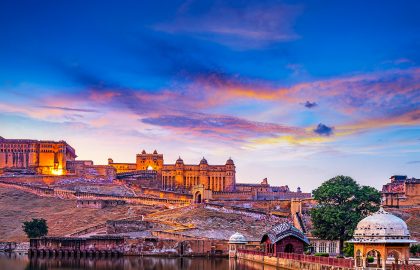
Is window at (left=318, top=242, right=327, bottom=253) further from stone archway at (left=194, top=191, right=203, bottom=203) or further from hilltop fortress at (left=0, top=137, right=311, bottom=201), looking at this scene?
hilltop fortress at (left=0, top=137, right=311, bottom=201)

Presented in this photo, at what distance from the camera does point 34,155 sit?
122m

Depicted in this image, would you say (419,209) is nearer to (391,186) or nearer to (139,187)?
(391,186)

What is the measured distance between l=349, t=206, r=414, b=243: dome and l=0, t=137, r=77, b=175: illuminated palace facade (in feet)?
305

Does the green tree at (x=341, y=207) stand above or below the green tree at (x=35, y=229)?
above

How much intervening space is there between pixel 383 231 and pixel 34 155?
98631mm

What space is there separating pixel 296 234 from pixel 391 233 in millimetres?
18589

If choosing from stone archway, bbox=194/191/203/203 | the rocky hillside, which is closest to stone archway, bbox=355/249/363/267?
the rocky hillside

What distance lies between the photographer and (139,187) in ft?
344

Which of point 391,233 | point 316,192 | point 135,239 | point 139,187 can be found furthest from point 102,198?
point 391,233

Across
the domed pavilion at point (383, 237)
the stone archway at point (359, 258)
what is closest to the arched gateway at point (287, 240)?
the stone archway at point (359, 258)

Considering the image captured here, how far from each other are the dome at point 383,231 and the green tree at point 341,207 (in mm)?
19796

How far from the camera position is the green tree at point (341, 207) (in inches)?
2200

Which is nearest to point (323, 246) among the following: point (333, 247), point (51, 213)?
point (333, 247)

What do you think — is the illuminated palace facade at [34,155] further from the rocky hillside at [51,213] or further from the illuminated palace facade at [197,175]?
the rocky hillside at [51,213]
